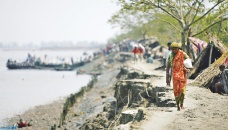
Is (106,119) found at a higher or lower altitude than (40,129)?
higher

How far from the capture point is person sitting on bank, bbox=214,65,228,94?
1106cm

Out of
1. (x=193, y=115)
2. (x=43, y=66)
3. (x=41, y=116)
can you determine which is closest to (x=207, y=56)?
(x=193, y=115)

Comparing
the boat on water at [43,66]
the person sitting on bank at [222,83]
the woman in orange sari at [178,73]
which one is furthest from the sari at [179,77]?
the boat on water at [43,66]

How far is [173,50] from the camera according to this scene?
852 cm

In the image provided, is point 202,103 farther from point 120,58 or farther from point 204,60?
point 120,58

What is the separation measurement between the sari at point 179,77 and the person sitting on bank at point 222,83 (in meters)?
3.29

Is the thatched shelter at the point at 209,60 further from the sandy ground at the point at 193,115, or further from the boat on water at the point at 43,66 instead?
the boat on water at the point at 43,66

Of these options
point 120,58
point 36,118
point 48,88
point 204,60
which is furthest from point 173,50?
point 120,58

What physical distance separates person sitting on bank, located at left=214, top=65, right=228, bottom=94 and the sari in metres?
3.29

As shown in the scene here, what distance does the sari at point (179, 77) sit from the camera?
828cm

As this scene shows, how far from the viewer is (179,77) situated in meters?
8.30

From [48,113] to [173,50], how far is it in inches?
601

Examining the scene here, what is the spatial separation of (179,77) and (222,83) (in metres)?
3.78

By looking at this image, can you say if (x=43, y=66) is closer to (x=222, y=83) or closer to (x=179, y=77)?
(x=222, y=83)
